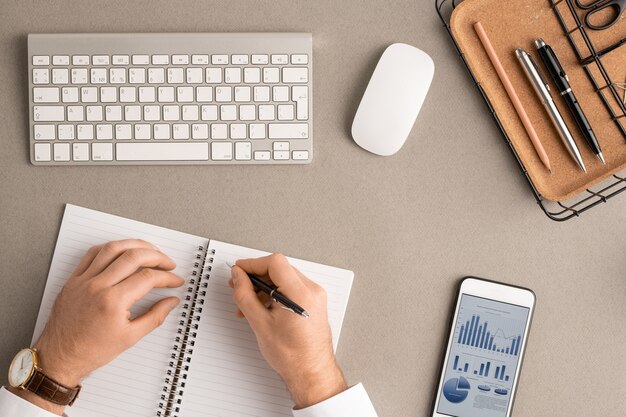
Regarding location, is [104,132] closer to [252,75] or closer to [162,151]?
[162,151]

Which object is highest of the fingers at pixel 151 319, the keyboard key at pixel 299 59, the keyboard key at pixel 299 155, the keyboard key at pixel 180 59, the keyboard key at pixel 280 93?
the keyboard key at pixel 299 59

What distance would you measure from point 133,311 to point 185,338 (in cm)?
10

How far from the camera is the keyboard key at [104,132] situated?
36.5 inches

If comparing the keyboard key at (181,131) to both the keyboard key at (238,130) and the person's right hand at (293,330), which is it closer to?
the keyboard key at (238,130)

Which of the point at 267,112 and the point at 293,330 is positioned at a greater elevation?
the point at 267,112

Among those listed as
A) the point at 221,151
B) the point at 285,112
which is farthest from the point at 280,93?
the point at 221,151

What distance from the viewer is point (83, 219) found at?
0.95 m

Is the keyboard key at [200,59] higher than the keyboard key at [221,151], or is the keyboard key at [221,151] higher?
the keyboard key at [200,59]

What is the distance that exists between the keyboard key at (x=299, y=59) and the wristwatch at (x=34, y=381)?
0.62m

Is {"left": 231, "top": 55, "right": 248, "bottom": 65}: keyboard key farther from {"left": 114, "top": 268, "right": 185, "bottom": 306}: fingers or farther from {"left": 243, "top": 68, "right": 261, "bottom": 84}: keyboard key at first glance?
{"left": 114, "top": 268, "right": 185, "bottom": 306}: fingers

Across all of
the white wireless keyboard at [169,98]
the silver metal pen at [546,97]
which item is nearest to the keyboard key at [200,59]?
the white wireless keyboard at [169,98]

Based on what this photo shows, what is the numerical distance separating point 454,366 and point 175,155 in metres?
0.58

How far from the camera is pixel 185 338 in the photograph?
3.10ft

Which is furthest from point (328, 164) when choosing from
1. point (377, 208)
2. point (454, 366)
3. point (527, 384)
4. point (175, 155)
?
point (527, 384)
